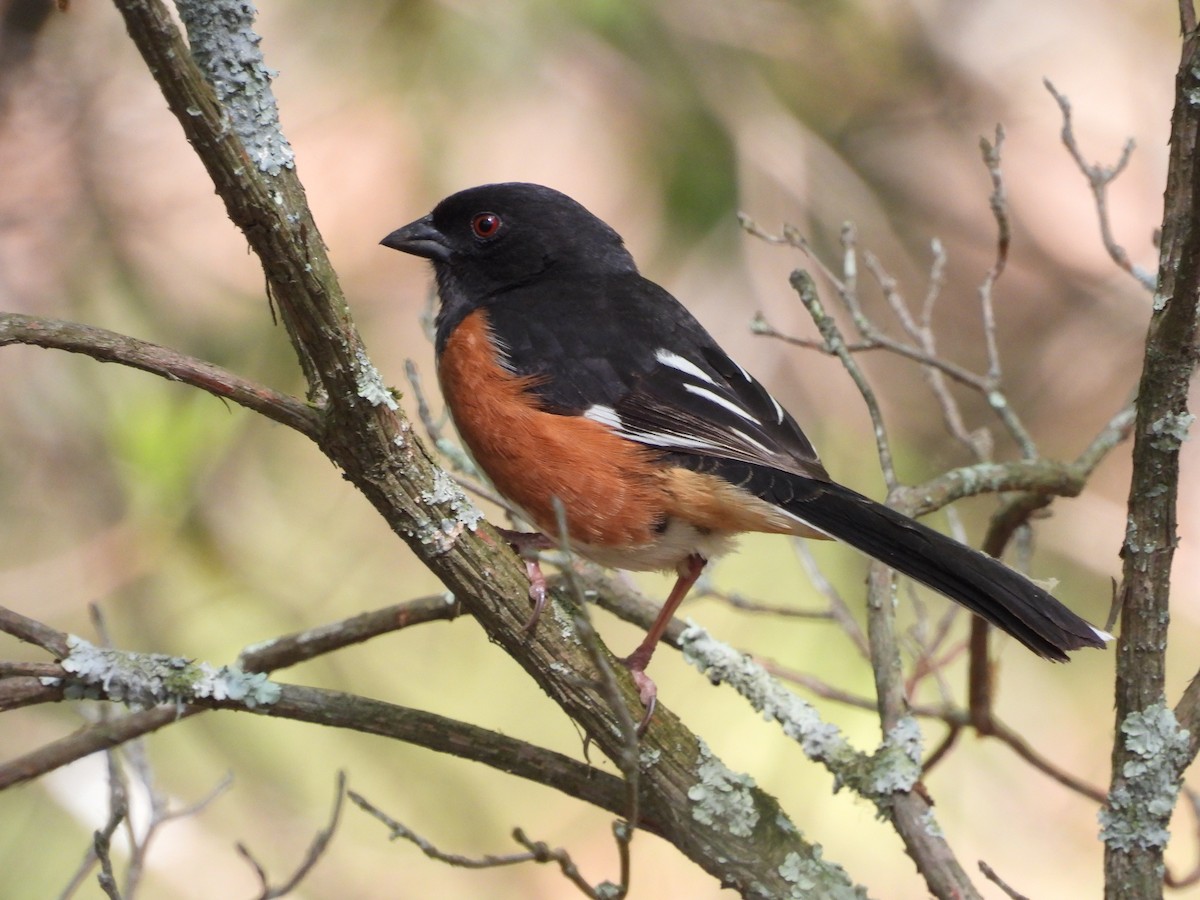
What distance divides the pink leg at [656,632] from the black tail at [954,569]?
0.32 meters

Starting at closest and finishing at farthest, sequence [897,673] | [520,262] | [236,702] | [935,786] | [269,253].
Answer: [269,253] → [236,702] → [897,673] → [520,262] → [935,786]

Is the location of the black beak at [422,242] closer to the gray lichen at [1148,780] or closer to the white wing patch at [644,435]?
the white wing patch at [644,435]

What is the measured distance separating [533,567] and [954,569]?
0.70m

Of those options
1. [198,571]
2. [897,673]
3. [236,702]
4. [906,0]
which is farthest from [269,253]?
[906,0]

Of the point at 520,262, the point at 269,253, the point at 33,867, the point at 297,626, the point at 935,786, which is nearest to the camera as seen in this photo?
the point at 269,253

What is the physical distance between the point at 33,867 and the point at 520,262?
6.63 feet

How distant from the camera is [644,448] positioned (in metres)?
2.34

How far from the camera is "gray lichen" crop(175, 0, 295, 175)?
1475 millimetres

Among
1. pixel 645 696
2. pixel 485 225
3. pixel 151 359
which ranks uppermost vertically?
pixel 485 225

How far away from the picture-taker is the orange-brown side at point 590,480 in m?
2.31

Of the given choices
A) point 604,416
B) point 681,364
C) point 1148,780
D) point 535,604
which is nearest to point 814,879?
point 1148,780

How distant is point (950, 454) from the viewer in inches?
152

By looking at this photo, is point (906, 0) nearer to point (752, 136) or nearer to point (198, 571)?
point (752, 136)

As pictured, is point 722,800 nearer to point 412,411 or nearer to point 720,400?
point 720,400
